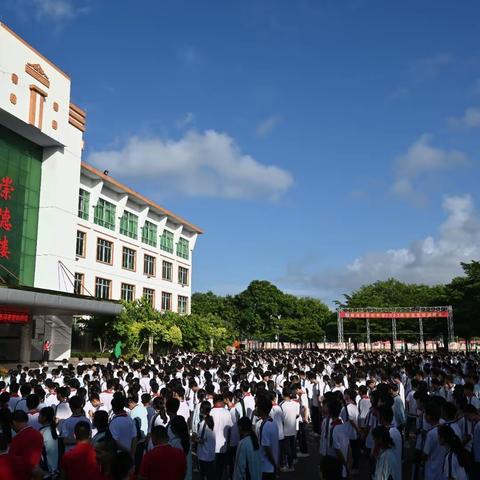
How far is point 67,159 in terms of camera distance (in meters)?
31.8

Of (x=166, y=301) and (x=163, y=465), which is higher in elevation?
(x=166, y=301)

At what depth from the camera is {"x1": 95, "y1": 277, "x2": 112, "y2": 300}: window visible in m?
37.0

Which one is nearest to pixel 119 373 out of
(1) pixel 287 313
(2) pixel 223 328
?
(2) pixel 223 328

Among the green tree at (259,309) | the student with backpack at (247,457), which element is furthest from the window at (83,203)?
the green tree at (259,309)

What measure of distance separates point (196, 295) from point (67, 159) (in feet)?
207

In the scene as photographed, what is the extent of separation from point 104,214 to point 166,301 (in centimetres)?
1236

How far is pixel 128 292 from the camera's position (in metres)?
41.2

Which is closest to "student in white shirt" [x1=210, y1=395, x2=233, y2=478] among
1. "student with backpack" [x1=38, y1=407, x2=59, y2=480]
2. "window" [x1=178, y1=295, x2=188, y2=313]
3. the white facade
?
"student with backpack" [x1=38, y1=407, x2=59, y2=480]

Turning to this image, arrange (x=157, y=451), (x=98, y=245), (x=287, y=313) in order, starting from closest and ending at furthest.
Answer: (x=157, y=451), (x=98, y=245), (x=287, y=313)

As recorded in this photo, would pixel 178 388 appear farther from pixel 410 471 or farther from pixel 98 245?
pixel 98 245

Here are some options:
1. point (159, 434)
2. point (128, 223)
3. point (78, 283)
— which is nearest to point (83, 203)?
point (78, 283)

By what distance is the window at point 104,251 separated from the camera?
1473 inches

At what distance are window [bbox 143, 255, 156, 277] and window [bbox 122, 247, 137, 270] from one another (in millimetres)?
1689

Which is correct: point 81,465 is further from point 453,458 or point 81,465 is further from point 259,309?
point 259,309
